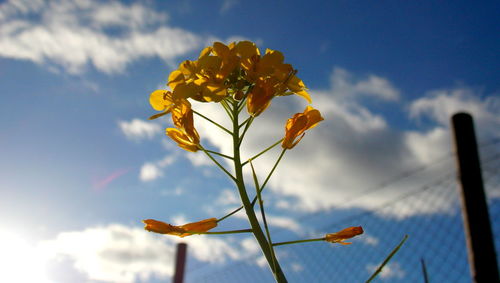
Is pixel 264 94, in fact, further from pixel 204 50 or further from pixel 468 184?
pixel 468 184

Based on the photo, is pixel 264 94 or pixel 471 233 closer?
pixel 264 94

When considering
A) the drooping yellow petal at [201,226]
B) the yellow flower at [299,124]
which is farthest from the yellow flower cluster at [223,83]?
the drooping yellow petal at [201,226]

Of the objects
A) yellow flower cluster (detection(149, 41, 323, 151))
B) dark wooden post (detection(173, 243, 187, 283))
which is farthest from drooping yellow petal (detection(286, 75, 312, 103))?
dark wooden post (detection(173, 243, 187, 283))

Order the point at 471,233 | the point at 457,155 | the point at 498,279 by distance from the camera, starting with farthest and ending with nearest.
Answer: the point at 457,155 < the point at 471,233 < the point at 498,279

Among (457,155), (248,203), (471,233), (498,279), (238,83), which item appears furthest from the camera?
(457,155)

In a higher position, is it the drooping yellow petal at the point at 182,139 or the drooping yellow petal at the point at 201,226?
the drooping yellow petal at the point at 182,139

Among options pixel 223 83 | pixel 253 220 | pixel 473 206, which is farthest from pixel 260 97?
pixel 473 206

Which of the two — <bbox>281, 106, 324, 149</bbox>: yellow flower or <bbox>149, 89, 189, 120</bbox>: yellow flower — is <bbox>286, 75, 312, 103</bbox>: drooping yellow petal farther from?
<bbox>149, 89, 189, 120</bbox>: yellow flower

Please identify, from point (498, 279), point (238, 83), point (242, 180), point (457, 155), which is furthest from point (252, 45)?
point (457, 155)

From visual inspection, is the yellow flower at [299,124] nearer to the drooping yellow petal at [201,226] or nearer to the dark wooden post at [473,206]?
the drooping yellow petal at [201,226]
